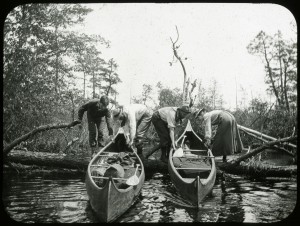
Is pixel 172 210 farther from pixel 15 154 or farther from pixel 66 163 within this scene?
pixel 15 154

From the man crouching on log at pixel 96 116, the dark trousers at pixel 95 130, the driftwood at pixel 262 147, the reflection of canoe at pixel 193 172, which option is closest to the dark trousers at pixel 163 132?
the reflection of canoe at pixel 193 172

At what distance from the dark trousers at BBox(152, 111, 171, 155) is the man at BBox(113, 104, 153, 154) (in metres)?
0.26

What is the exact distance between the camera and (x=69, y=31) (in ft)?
32.0

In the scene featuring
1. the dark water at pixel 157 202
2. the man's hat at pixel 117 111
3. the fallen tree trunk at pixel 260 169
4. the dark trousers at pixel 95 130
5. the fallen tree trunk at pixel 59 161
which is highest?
the man's hat at pixel 117 111

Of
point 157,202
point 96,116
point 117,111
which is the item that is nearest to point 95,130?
point 96,116

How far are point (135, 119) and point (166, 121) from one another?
80 centimetres

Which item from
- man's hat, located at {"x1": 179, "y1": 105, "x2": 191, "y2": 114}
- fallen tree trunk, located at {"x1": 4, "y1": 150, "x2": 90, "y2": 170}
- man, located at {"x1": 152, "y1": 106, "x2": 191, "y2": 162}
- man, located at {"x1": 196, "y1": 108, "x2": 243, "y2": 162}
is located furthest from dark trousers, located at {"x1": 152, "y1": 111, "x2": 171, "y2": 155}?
fallen tree trunk, located at {"x1": 4, "y1": 150, "x2": 90, "y2": 170}

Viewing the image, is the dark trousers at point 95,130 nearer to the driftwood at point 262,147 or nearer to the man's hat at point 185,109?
the man's hat at point 185,109

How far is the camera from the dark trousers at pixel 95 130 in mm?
7367

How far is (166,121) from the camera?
24.4ft

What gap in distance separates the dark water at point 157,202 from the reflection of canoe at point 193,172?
323 mm

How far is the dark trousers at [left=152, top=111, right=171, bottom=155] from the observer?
746 centimetres

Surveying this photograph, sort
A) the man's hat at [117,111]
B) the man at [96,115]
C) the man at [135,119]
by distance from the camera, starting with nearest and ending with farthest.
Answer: the man at [135,119], the man at [96,115], the man's hat at [117,111]

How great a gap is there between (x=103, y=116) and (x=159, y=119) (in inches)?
56.9
